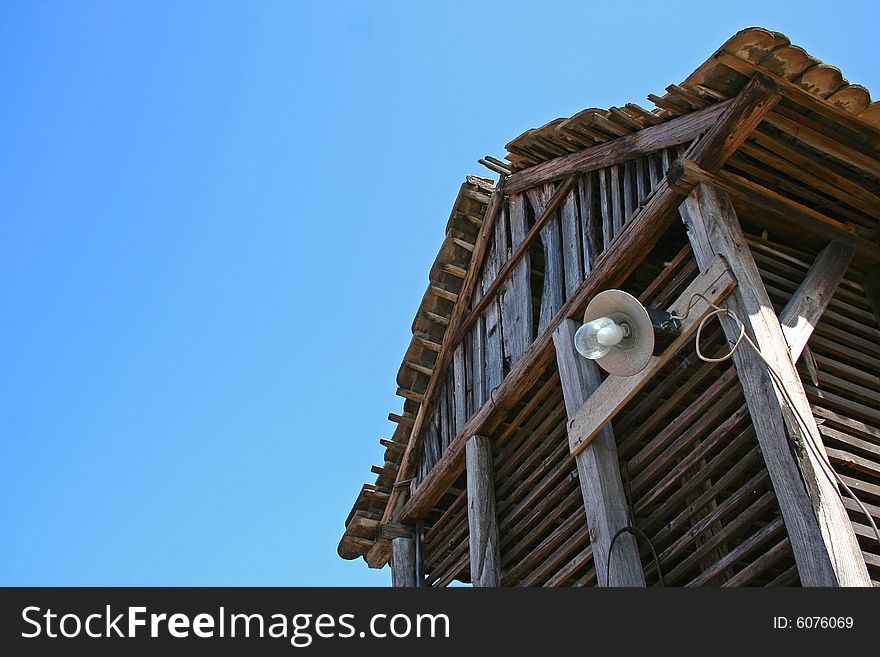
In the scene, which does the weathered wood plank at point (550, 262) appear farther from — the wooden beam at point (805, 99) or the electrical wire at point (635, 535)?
the wooden beam at point (805, 99)

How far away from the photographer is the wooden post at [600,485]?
211 inches

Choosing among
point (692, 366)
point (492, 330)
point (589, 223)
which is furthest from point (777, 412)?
point (492, 330)

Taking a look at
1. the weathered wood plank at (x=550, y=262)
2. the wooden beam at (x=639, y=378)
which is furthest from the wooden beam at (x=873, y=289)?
the weathered wood plank at (x=550, y=262)

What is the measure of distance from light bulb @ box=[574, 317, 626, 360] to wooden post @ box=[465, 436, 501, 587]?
208cm

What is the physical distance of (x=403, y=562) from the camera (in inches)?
313

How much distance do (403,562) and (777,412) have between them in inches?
159

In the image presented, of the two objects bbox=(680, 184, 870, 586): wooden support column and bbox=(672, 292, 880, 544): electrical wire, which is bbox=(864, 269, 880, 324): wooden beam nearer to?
bbox=(680, 184, 870, 586): wooden support column

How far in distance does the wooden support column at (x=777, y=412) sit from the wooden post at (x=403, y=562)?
12.0 feet

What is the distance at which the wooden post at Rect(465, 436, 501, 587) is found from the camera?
21.7 ft

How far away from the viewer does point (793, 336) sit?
5242 mm

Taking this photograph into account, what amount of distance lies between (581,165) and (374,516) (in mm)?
3495
